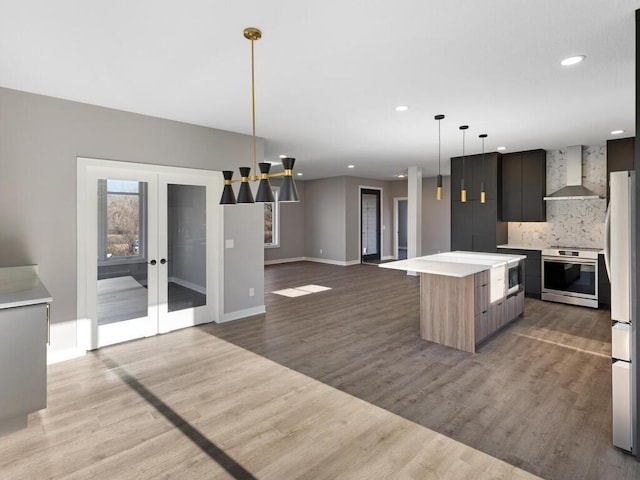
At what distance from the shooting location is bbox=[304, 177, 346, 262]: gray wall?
35.3 ft

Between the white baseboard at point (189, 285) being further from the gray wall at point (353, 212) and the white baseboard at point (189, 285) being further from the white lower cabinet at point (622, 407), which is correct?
the gray wall at point (353, 212)

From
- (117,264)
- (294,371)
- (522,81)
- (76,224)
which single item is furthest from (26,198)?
(522,81)

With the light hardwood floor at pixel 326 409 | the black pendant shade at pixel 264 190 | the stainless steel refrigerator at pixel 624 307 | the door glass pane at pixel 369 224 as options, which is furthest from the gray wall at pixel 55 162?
the door glass pane at pixel 369 224

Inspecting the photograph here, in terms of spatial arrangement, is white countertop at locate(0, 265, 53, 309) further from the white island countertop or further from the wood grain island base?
the wood grain island base

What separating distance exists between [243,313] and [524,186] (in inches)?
220

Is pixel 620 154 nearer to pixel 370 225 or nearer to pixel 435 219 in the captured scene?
pixel 435 219

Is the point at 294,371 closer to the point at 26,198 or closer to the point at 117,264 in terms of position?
the point at 117,264

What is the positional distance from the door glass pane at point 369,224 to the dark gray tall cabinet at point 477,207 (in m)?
4.19

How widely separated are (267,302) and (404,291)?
2.69m

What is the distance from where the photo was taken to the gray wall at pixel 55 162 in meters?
3.39

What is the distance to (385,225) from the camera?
12.0 metres

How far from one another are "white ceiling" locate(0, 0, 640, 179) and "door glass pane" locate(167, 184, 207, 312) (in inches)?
39.0

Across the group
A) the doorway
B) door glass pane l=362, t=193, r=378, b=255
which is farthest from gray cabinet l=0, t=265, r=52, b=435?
door glass pane l=362, t=193, r=378, b=255

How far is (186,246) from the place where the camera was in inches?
188
